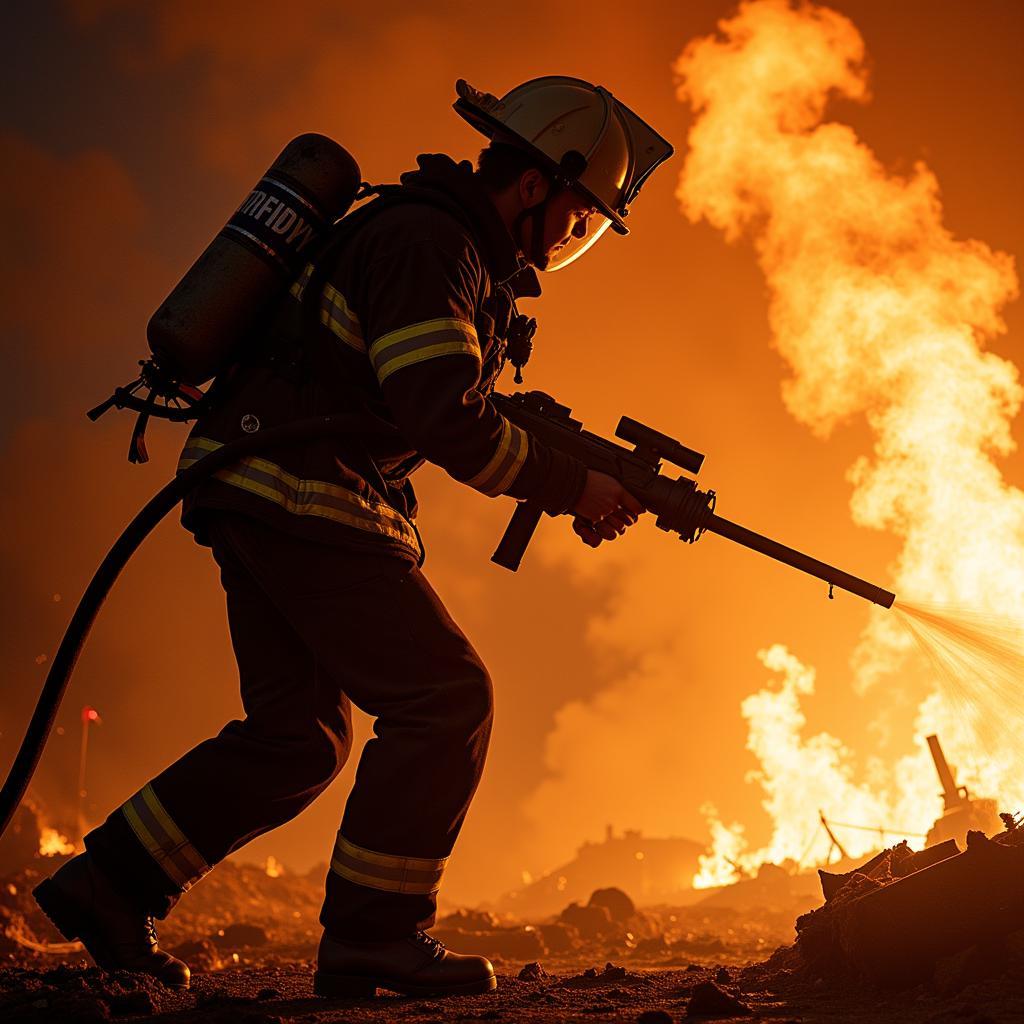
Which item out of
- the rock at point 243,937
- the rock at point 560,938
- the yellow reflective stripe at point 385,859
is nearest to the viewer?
the yellow reflective stripe at point 385,859

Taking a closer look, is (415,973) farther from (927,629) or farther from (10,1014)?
(927,629)

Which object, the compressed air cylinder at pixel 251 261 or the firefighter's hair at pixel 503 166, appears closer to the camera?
the compressed air cylinder at pixel 251 261

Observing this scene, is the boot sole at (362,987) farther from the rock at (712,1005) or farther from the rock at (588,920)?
the rock at (588,920)

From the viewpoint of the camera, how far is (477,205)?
10.6 ft

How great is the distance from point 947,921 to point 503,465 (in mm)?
1826

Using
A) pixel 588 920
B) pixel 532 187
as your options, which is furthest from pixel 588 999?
pixel 588 920

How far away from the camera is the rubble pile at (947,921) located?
270 centimetres

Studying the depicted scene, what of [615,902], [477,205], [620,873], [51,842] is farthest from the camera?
[620,873]

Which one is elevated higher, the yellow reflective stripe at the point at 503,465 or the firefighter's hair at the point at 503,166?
the firefighter's hair at the point at 503,166

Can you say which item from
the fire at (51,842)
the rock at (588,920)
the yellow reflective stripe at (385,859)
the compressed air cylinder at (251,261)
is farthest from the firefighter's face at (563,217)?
the fire at (51,842)

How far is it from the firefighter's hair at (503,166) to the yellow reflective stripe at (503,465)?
1054 mm

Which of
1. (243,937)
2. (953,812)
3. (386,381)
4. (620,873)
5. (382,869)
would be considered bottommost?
(243,937)

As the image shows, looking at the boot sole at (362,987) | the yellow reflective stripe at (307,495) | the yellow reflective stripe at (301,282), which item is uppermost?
the yellow reflective stripe at (301,282)

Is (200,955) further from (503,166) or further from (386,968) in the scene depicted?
(503,166)
